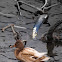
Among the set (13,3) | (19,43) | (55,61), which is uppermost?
(13,3)

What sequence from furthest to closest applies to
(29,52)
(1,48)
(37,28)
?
1. (37,28)
2. (1,48)
3. (29,52)

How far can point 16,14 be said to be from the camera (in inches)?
426

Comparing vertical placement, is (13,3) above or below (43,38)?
above

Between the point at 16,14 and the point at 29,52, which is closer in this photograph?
the point at 29,52

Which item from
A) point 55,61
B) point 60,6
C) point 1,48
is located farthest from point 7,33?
point 60,6

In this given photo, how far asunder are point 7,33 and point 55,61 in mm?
2632

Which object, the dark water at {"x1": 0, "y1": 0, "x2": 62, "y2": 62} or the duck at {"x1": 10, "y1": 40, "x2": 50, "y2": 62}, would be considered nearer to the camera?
the duck at {"x1": 10, "y1": 40, "x2": 50, "y2": 62}

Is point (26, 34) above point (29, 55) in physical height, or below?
above

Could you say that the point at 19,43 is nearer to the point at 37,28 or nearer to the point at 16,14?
the point at 37,28

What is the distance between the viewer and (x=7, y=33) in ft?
28.7

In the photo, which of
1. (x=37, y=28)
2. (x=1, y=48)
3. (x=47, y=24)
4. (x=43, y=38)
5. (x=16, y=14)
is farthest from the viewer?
(x=16, y=14)

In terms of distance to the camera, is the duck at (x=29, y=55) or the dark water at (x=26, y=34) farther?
the dark water at (x=26, y=34)

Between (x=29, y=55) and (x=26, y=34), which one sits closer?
(x=29, y=55)

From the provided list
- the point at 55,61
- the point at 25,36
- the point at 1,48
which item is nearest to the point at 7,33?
the point at 25,36
